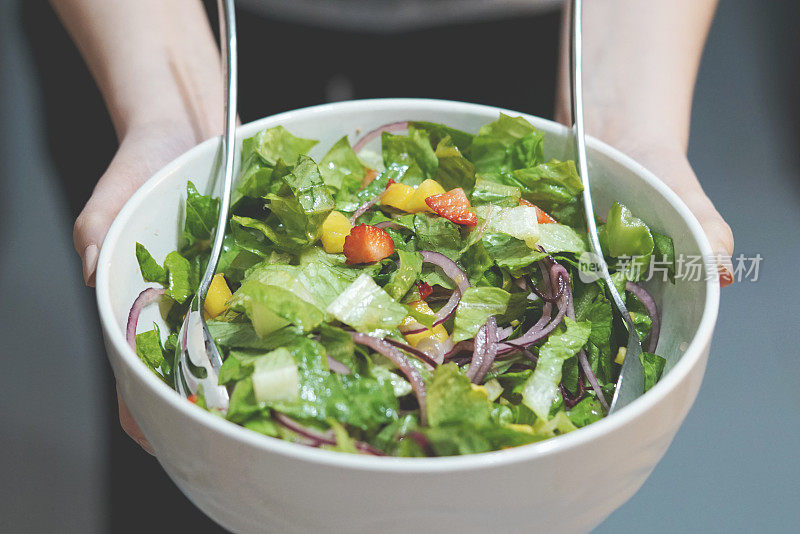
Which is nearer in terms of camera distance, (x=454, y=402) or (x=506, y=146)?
(x=454, y=402)

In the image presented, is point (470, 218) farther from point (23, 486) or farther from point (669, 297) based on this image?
point (23, 486)

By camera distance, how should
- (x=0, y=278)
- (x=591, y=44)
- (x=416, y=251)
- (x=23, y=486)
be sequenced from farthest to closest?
(x=0, y=278), (x=23, y=486), (x=591, y=44), (x=416, y=251)

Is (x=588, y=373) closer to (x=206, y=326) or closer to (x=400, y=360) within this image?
(x=400, y=360)

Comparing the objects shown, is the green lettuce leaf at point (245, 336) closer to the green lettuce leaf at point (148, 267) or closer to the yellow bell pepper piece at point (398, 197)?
the green lettuce leaf at point (148, 267)

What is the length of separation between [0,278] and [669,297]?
5.76 ft

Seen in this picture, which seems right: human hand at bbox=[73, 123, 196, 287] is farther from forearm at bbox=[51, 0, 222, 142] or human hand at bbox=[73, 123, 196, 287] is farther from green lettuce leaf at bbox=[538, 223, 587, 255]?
green lettuce leaf at bbox=[538, 223, 587, 255]

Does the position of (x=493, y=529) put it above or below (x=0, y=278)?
above

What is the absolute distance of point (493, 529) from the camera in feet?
2.19

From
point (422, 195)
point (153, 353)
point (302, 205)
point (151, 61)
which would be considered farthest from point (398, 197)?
point (151, 61)

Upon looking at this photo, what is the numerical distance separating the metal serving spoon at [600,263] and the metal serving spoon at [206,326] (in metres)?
0.44

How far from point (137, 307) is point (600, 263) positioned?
57 cm

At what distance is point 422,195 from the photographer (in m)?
0.99

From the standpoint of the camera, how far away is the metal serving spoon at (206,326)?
79 cm

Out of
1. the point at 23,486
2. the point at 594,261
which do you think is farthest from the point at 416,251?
the point at 23,486
